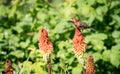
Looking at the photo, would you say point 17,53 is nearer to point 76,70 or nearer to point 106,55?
point 76,70

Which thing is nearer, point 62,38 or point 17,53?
point 17,53

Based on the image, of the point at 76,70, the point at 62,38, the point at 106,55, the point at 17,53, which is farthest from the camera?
the point at 62,38

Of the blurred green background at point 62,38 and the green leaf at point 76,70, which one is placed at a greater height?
the blurred green background at point 62,38

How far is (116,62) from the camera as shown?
12.8 feet

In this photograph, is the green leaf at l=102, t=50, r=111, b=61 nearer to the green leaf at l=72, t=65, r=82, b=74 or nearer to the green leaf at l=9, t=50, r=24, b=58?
the green leaf at l=72, t=65, r=82, b=74

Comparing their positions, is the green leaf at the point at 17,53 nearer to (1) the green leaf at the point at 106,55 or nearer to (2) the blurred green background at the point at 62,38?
(2) the blurred green background at the point at 62,38

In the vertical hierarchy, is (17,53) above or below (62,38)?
below

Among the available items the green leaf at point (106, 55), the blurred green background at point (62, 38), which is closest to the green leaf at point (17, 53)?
the blurred green background at point (62, 38)

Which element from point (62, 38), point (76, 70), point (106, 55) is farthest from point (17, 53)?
point (106, 55)

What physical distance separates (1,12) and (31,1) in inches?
45.4

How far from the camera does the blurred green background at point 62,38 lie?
153 inches

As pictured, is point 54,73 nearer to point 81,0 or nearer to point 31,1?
point 81,0

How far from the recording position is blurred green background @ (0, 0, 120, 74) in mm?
3885

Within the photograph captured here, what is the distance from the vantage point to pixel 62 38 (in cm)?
457
